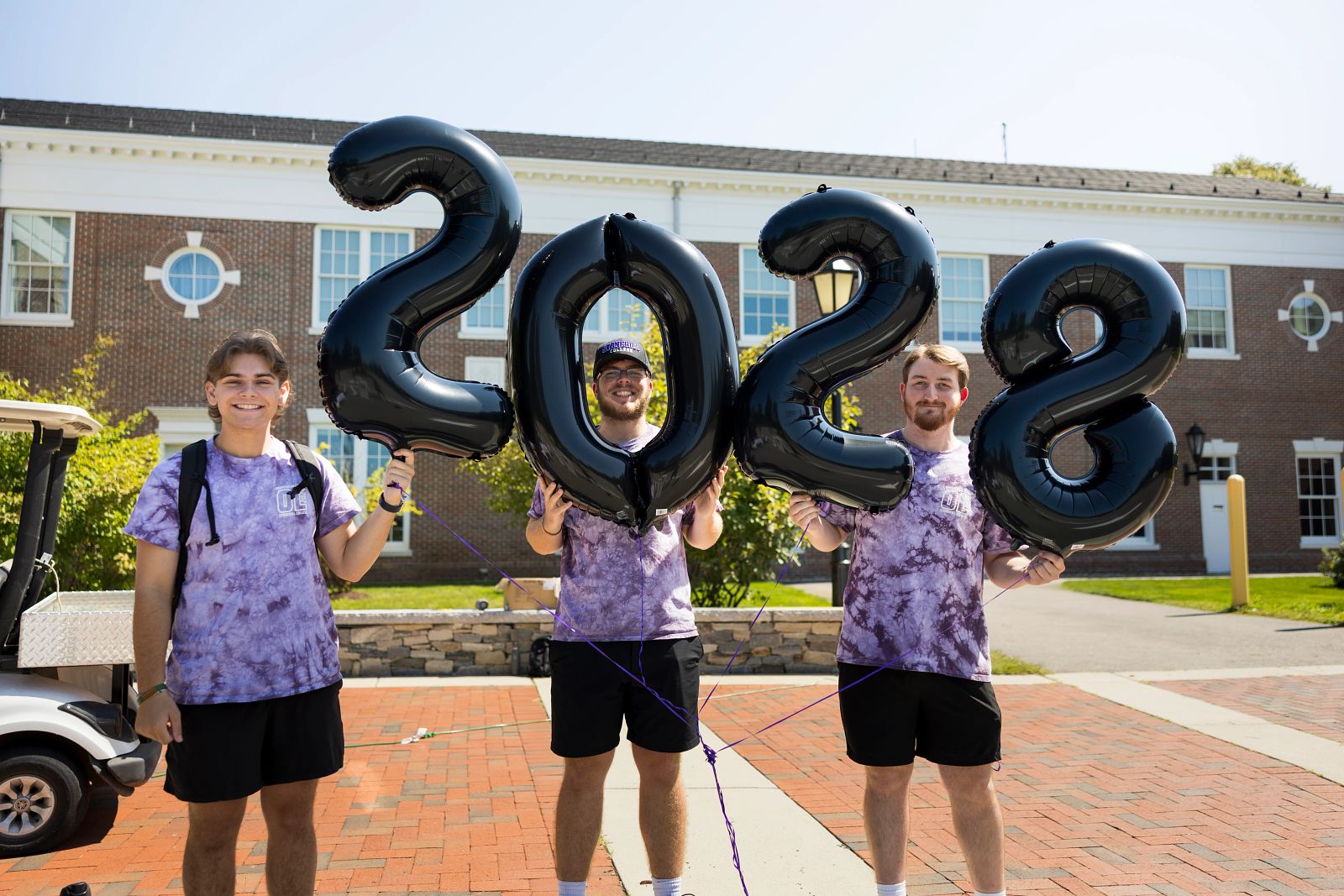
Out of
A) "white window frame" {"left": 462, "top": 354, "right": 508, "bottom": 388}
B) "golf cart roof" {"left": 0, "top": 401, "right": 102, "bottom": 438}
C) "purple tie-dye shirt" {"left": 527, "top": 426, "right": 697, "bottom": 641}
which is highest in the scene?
"white window frame" {"left": 462, "top": 354, "right": 508, "bottom": 388}

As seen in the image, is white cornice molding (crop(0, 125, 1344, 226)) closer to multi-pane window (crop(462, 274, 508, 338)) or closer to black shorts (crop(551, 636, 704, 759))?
multi-pane window (crop(462, 274, 508, 338))

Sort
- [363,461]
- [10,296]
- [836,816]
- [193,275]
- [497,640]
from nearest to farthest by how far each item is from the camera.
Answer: [836,816], [497,640], [10,296], [363,461], [193,275]

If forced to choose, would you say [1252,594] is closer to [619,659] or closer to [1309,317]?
[1309,317]

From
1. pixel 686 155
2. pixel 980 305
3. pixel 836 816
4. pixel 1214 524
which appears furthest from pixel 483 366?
pixel 1214 524

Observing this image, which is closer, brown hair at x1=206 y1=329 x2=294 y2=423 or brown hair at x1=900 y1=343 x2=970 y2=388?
Answer: brown hair at x1=206 y1=329 x2=294 y2=423

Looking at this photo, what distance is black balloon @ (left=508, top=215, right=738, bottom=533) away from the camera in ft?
7.89

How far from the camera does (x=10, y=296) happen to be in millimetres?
15531

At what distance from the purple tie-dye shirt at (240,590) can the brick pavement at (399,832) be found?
1.33 meters

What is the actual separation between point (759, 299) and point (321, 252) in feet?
26.9

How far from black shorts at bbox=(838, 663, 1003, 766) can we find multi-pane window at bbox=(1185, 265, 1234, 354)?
1991cm

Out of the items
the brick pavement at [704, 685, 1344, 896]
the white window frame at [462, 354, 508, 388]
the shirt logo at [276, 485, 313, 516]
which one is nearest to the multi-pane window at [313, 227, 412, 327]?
the white window frame at [462, 354, 508, 388]


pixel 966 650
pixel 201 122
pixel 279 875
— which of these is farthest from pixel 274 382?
pixel 201 122

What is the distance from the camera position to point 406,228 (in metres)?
16.5

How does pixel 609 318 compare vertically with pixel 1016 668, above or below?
above
